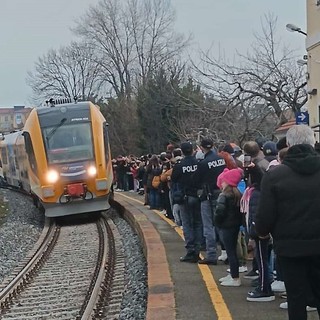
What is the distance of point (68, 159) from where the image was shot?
1925 centimetres

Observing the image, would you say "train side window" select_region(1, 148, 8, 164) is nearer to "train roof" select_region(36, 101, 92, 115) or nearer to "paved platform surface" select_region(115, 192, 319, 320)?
"train roof" select_region(36, 101, 92, 115)

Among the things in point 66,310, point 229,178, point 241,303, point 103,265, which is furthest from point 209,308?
point 103,265

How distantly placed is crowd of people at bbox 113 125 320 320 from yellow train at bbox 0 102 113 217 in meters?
8.56

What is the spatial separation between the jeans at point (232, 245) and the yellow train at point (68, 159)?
1143 cm

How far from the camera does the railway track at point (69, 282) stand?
30.1 feet

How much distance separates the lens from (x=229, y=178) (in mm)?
7938

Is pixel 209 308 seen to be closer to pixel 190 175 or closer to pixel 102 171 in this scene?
pixel 190 175

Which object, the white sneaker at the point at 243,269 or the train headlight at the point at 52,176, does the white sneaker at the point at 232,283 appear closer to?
the white sneaker at the point at 243,269

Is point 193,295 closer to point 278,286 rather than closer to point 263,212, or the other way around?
point 278,286

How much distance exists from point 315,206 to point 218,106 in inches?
907

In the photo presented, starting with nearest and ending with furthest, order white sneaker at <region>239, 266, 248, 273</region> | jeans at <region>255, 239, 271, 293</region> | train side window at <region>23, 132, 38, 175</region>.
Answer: jeans at <region>255, 239, 271, 293</region>
white sneaker at <region>239, 266, 248, 273</region>
train side window at <region>23, 132, 38, 175</region>

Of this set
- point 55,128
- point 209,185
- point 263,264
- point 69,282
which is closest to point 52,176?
point 55,128

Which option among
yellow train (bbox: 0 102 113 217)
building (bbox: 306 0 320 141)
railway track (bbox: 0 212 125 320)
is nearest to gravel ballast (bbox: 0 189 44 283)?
railway track (bbox: 0 212 125 320)

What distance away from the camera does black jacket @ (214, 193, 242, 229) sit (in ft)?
25.7
